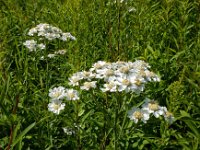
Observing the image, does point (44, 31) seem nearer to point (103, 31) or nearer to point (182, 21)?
point (103, 31)

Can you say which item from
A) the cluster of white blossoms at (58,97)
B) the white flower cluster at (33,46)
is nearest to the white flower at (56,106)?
the cluster of white blossoms at (58,97)

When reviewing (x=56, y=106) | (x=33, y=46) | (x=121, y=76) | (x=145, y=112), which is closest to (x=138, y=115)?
(x=145, y=112)

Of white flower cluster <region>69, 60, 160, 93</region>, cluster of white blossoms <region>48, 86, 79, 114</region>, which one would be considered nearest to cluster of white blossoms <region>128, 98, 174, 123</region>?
white flower cluster <region>69, 60, 160, 93</region>

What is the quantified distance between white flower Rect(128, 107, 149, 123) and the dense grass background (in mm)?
122

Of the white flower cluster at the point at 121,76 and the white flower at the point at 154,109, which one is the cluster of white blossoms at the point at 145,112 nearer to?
the white flower at the point at 154,109

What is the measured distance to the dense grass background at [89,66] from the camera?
2383 mm

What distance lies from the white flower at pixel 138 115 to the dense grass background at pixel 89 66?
122 mm

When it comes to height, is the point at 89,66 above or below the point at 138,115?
above

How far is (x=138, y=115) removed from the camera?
2.00 meters

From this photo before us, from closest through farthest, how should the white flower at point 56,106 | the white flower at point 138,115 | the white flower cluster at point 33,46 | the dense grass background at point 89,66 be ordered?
the white flower at point 138,115 → the white flower at point 56,106 → the dense grass background at point 89,66 → the white flower cluster at point 33,46

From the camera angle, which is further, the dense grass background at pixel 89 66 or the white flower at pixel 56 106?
the dense grass background at pixel 89 66

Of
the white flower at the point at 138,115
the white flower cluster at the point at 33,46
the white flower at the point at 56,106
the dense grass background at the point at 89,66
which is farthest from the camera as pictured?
the white flower cluster at the point at 33,46

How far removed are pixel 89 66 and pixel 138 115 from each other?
143cm

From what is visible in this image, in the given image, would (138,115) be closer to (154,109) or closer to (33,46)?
(154,109)
